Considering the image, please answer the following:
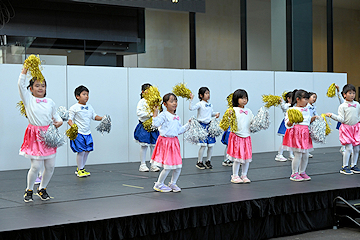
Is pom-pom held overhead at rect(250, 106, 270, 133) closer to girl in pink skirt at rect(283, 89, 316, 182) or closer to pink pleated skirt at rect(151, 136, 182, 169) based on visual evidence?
girl in pink skirt at rect(283, 89, 316, 182)

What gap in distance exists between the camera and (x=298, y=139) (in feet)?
18.6

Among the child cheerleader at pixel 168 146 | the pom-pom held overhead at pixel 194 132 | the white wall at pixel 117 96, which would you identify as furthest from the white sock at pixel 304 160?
the white wall at pixel 117 96

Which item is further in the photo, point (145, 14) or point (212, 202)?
point (145, 14)

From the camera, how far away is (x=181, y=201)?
4336 millimetres

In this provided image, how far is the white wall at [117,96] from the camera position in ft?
23.8

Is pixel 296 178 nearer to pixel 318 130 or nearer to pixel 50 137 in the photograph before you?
pixel 318 130

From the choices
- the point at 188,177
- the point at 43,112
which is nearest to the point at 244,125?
the point at 188,177

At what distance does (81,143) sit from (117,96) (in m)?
2.01

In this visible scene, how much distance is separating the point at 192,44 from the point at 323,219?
22.7 feet

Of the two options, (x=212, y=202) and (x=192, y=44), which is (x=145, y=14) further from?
(x=212, y=202)

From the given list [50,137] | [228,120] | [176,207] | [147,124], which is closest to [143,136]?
[147,124]

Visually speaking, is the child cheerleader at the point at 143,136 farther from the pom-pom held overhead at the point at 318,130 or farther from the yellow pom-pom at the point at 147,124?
the pom-pom held overhead at the point at 318,130

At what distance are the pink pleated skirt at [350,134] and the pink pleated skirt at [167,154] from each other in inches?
108

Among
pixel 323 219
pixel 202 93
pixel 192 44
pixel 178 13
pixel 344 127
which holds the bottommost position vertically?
pixel 323 219
